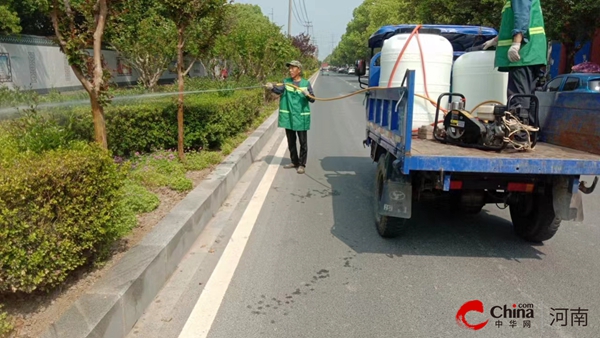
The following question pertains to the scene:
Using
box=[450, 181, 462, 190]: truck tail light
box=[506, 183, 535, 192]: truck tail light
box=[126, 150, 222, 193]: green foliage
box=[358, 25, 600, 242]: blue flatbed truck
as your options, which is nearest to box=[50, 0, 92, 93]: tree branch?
box=[126, 150, 222, 193]: green foliage

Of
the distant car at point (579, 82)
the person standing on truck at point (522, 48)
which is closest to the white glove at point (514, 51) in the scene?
the person standing on truck at point (522, 48)

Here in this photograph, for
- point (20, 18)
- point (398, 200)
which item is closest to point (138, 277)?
point (398, 200)

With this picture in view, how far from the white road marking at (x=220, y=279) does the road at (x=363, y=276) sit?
0.01m

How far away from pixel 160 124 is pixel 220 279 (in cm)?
412

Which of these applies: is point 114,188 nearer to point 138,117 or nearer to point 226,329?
point 226,329

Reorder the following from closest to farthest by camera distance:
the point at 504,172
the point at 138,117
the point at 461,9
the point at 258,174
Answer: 1. the point at 504,172
2. the point at 138,117
3. the point at 258,174
4. the point at 461,9

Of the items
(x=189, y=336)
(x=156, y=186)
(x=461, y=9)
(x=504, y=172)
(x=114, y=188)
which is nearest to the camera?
(x=189, y=336)

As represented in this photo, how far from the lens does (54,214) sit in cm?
269

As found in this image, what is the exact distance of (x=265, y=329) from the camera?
300cm

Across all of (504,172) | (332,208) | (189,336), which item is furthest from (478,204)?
(189,336)

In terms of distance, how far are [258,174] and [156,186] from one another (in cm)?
220

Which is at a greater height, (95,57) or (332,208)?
(95,57)

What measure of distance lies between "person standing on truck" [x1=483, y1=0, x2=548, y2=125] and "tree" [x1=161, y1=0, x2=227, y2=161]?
3.92 m

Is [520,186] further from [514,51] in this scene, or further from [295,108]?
[295,108]
